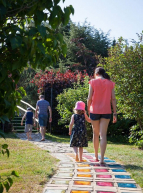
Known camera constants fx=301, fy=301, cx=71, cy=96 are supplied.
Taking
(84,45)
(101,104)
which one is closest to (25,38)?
(101,104)

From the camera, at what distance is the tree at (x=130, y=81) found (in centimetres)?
924

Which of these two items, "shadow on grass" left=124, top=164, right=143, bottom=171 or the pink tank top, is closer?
"shadow on grass" left=124, top=164, right=143, bottom=171

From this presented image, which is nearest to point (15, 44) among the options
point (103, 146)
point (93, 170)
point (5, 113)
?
point (5, 113)

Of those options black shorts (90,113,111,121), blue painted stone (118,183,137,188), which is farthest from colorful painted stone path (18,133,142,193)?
black shorts (90,113,111,121)

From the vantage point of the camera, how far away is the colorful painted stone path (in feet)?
14.2

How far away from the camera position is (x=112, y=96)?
630 centimetres

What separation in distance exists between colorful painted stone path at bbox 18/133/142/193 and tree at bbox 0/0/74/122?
209 cm

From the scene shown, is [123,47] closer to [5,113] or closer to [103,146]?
[103,146]

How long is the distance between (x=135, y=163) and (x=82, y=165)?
3.84ft

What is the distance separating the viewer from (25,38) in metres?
2.39

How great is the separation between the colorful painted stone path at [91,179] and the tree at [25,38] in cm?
209

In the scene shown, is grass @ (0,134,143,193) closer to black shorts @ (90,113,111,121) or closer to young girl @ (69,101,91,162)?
young girl @ (69,101,91,162)

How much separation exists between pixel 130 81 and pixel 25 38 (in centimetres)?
730

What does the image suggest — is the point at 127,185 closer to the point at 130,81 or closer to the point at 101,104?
the point at 101,104
